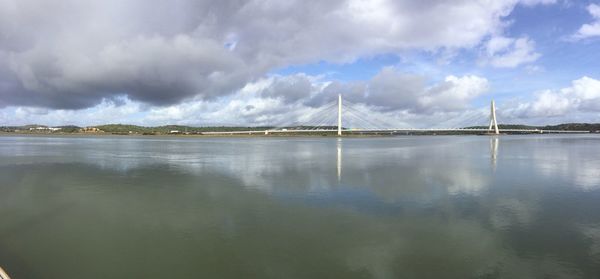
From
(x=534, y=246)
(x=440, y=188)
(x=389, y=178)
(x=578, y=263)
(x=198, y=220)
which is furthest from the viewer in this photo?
(x=389, y=178)

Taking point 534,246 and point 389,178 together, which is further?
point 389,178

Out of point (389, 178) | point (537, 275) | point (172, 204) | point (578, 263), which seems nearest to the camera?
point (537, 275)

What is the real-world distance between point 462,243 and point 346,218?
12.2ft

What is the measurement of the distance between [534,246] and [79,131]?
223m

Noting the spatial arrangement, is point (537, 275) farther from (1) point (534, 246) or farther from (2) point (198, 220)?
(2) point (198, 220)

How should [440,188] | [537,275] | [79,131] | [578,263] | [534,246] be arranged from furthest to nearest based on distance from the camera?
[79,131] → [440,188] → [534,246] → [578,263] → [537,275]

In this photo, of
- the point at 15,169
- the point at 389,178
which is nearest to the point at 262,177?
the point at 389,178

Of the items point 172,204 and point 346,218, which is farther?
point 172,204

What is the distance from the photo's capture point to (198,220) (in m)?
12.4

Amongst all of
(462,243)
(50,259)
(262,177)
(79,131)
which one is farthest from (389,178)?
(79,131)

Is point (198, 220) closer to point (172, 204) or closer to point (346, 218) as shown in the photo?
point (172, 204)

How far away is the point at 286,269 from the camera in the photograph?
8.25 m

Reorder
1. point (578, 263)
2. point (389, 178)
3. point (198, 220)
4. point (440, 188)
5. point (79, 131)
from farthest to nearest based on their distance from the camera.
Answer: point (79, 131)
point (389, 178)
point (440, 188)
point (198, 220)
point (578, 263)

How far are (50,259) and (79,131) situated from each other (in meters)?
217
